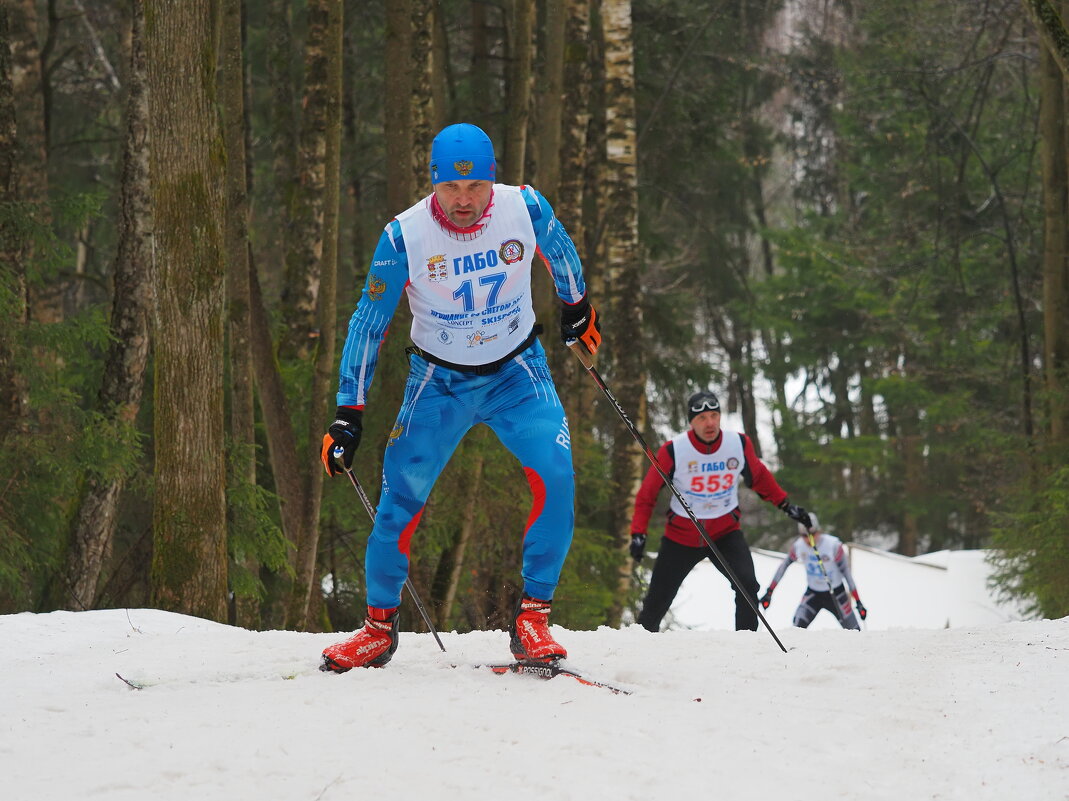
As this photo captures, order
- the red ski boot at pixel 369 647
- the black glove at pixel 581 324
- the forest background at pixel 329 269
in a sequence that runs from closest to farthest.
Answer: the red ski boot at pixel 369 647 → the black glove at pixel 581 324 → the forest background at pixel 329 269

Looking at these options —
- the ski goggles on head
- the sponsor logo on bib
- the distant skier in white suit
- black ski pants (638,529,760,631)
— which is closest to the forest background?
the distant skier in white suit

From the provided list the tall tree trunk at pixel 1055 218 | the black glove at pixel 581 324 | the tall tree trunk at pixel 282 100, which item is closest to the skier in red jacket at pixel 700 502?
the black glove at pixel 581 324

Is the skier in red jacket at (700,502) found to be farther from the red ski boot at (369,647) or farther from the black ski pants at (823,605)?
the black ski pants at (823,605)

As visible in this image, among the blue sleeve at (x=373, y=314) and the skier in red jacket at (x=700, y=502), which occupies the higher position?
the blue sleeve at (x=373, y=314)

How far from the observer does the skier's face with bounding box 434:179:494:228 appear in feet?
15.0

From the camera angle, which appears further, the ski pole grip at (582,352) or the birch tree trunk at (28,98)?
the birch tree trunk at (28,98)

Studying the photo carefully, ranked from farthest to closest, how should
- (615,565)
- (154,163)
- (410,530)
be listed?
(615,565)
(154,163)
(410,530)

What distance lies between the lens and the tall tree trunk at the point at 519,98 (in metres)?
10.9

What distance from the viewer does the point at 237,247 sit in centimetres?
883

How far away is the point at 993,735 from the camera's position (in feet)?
12.3

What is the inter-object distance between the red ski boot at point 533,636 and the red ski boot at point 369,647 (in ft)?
1.78

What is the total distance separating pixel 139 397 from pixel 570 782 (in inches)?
256

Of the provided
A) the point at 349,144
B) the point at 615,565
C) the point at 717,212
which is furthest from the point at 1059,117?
the point at 717,212

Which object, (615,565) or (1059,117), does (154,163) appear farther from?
(1059,117)
